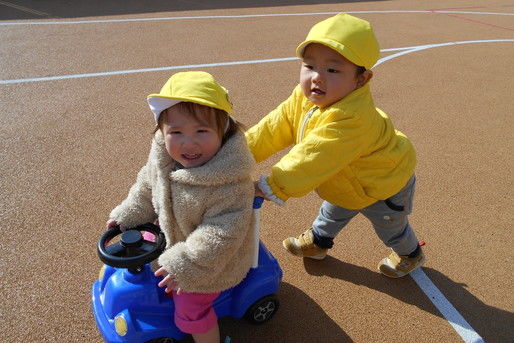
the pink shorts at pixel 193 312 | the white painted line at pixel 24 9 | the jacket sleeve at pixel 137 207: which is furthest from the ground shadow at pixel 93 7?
the pink shorts at pixel 193 312

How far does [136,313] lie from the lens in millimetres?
2020

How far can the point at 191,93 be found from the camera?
1668mm

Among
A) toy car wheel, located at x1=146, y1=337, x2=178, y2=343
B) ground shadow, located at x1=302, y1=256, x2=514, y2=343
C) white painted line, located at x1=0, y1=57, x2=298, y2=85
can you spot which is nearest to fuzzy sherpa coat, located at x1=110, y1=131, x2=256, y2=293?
toy car wheel, located at x1=146, y1=337, x2=178, y2=343

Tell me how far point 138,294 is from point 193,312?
0.27 m

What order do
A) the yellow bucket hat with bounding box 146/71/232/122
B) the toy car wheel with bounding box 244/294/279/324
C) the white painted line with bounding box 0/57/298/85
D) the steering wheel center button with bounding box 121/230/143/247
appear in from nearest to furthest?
the yellow bucket hat with bounding box 146/71/232/122, the steering wheel center button with bounding box 121/230/143/247, the toy car wheel with bounding box 244/294/279/324, the white painted line with bounding box 0/57/298/85

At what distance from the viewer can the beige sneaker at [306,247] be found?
9.32ft

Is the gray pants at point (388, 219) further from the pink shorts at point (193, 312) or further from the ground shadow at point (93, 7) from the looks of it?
the ground shadow at point (93, 7)

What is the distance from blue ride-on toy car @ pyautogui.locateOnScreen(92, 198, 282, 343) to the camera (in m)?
1.89

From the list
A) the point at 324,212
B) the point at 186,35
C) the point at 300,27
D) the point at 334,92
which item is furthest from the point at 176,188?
the point at 300,27

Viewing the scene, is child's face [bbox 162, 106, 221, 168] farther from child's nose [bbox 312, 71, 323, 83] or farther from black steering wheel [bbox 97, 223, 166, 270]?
child's nose [bbox 312, 71, 323, 83]

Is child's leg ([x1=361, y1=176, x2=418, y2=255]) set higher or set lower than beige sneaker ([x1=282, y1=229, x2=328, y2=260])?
higher

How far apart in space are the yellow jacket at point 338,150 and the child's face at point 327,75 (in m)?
0.05

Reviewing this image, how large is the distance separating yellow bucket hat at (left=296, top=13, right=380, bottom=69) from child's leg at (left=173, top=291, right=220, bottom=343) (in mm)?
1255

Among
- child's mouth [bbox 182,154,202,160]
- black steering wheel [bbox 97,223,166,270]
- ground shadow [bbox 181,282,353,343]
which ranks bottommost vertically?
ground shadow [bbox 181,282,353,343]
